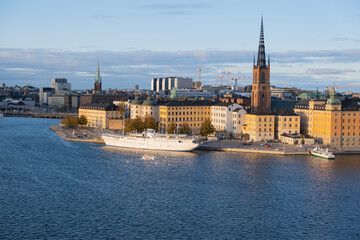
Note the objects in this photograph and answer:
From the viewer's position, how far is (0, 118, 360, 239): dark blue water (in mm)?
33625

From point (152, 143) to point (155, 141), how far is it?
0.49 m

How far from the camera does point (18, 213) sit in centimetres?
3616

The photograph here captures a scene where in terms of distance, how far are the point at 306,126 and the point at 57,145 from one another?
34558 millimetres

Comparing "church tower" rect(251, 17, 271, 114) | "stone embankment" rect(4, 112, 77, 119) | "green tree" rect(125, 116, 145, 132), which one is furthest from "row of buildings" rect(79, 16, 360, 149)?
"stone embankment" rect(4, 112, 77, 119)

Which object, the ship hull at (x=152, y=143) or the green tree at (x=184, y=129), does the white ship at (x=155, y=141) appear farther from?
the green tree at (x=184, y=129)

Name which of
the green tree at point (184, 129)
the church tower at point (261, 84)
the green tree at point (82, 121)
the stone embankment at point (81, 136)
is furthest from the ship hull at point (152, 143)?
the green tree at point (82, 121)

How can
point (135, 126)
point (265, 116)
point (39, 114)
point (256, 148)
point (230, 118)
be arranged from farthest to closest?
point (39, 114), point (230, 118), point (135, 126), point (265, 116), point (256, 148)

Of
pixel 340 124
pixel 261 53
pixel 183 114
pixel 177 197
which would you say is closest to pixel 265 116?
pixel 340 124

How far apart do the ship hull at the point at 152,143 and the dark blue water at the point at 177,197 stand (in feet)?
20.4

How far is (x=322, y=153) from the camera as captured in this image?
207ft

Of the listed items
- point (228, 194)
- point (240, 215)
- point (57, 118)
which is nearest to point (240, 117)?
point (228, 194)

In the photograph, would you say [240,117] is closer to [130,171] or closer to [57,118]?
[130,171]

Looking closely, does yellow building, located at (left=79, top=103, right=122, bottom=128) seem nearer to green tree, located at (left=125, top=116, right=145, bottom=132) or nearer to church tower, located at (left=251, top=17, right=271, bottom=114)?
green tree, located at (left=125, top=116, right=145, bottom=132)

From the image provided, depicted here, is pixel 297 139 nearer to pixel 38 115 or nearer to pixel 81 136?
pixel 81 136
